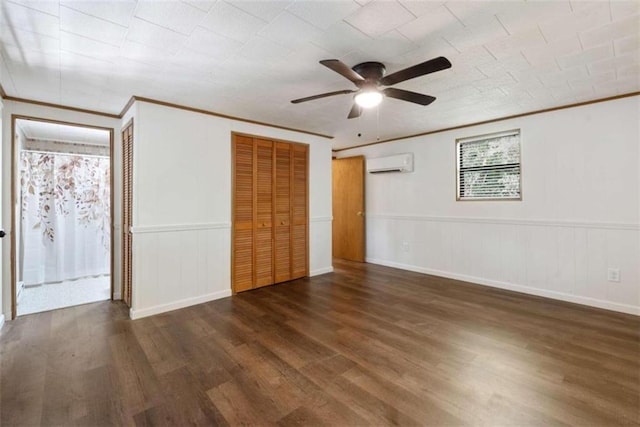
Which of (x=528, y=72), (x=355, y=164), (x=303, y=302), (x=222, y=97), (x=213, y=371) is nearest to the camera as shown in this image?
(x=213, y=371)

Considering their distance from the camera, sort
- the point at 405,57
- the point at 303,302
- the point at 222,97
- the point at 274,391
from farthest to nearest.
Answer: the point at 303,302, the point at 222,97, the point at 405,57, the point at 274,391

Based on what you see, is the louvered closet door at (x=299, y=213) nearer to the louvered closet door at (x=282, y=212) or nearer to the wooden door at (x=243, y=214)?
the louvered closet door at (x=282, y=212)

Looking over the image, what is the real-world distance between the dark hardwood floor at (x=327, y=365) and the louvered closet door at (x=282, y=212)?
96cm

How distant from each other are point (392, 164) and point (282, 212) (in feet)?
6.93

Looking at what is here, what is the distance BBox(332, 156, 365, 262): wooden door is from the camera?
18.9ft

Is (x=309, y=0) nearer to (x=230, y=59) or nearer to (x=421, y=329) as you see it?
(x=230, y=59)

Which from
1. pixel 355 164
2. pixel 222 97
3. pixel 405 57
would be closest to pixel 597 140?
pixel 405 57

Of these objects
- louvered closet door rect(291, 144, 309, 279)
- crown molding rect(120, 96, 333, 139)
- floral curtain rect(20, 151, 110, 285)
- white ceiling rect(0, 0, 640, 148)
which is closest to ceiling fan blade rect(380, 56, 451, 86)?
white ceiling rect(0, 0, 640, 148)

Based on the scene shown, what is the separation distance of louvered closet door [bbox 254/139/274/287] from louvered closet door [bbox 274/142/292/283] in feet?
0.30

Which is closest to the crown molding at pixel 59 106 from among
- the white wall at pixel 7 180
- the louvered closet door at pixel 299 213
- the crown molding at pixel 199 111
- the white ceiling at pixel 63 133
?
the white wall at pixel 7 180

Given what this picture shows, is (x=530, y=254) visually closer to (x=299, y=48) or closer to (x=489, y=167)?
(x=489, y=167)

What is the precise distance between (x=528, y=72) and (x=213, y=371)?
3441 mm

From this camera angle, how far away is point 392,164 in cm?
514

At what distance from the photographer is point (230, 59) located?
229 cm
